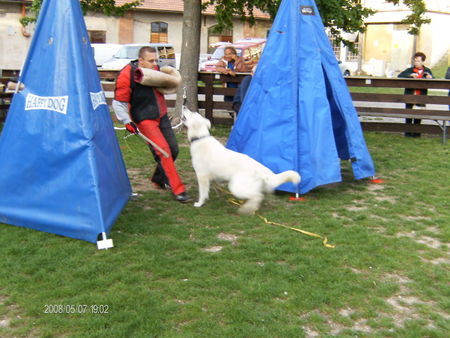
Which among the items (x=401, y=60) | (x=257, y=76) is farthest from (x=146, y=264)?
(x=401, y=60)

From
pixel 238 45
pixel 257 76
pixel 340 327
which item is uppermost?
pixel 238 45

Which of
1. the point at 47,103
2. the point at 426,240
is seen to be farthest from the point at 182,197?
the point at 426,240

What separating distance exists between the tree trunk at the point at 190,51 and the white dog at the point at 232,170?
558 centimetres

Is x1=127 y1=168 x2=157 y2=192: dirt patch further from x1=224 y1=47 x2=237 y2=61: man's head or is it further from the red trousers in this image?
x1=224 y1=47 x2=237 y2=61: man's head

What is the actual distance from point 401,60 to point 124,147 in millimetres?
32903

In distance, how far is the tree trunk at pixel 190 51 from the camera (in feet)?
36.8

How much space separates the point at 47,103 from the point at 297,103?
10.8 ft

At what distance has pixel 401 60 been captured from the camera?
38250 mm

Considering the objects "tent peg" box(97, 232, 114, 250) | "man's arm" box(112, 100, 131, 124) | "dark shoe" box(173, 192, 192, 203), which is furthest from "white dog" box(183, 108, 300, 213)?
"tent peg" box(97, 232, 114, 250)

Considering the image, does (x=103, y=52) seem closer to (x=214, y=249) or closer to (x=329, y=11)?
(x=329, y=11)

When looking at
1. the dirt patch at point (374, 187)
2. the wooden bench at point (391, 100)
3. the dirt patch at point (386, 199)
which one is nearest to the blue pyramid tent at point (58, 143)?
the dirt patch at point (386, 199)

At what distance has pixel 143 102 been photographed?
20.8 feet

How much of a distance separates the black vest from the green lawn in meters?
1.12

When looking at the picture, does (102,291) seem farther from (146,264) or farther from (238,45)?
(238,45)
